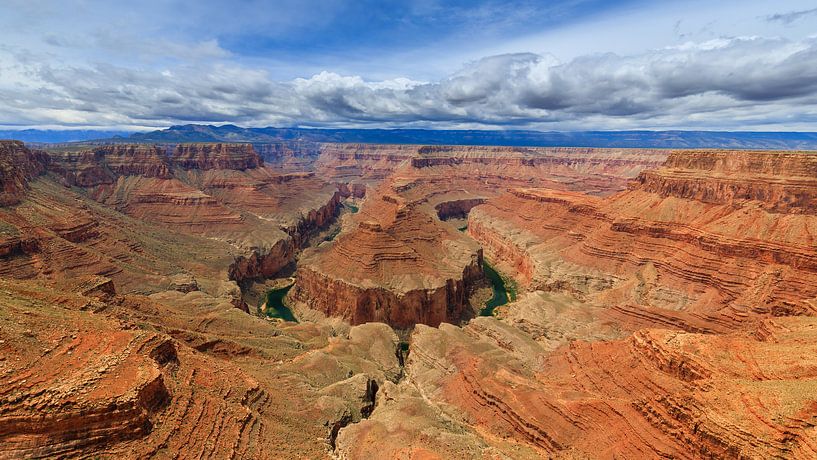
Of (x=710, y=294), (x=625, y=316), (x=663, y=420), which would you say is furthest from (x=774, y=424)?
(x=710, y=294)

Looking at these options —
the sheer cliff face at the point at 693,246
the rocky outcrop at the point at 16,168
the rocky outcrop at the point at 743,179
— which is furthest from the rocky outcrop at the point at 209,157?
the rocky outcrop at the point at 743,179

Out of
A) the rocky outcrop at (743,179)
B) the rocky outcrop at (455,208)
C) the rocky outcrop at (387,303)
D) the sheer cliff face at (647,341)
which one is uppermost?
the rocky outcrop at (743,179)

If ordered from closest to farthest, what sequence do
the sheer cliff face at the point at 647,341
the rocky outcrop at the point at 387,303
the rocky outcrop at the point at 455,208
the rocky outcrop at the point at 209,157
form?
the sheer cliff face at the point at 647,341 → the rocky outcrop at the point at 387,303 → the rocky outcrop at the point at 209,157 → the rocky outcrop at the point at 455,208

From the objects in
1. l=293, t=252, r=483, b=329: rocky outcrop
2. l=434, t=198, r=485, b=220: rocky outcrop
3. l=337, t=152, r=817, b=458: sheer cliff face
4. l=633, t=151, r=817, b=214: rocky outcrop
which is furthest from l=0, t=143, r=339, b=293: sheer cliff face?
l=633, t=151, r=817, b=214: rocky outcrop

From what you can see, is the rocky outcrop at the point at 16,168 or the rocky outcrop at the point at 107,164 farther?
the rocky outcrop at the point at 107,164

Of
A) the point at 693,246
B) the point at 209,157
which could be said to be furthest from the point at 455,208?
the point at 693,246

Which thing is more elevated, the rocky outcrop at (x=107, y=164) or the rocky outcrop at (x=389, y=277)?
the rocky outcrop at (x=107, y=164)

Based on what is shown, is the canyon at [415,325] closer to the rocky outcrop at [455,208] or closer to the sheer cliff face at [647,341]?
the sheer cliff face at [647,341]
